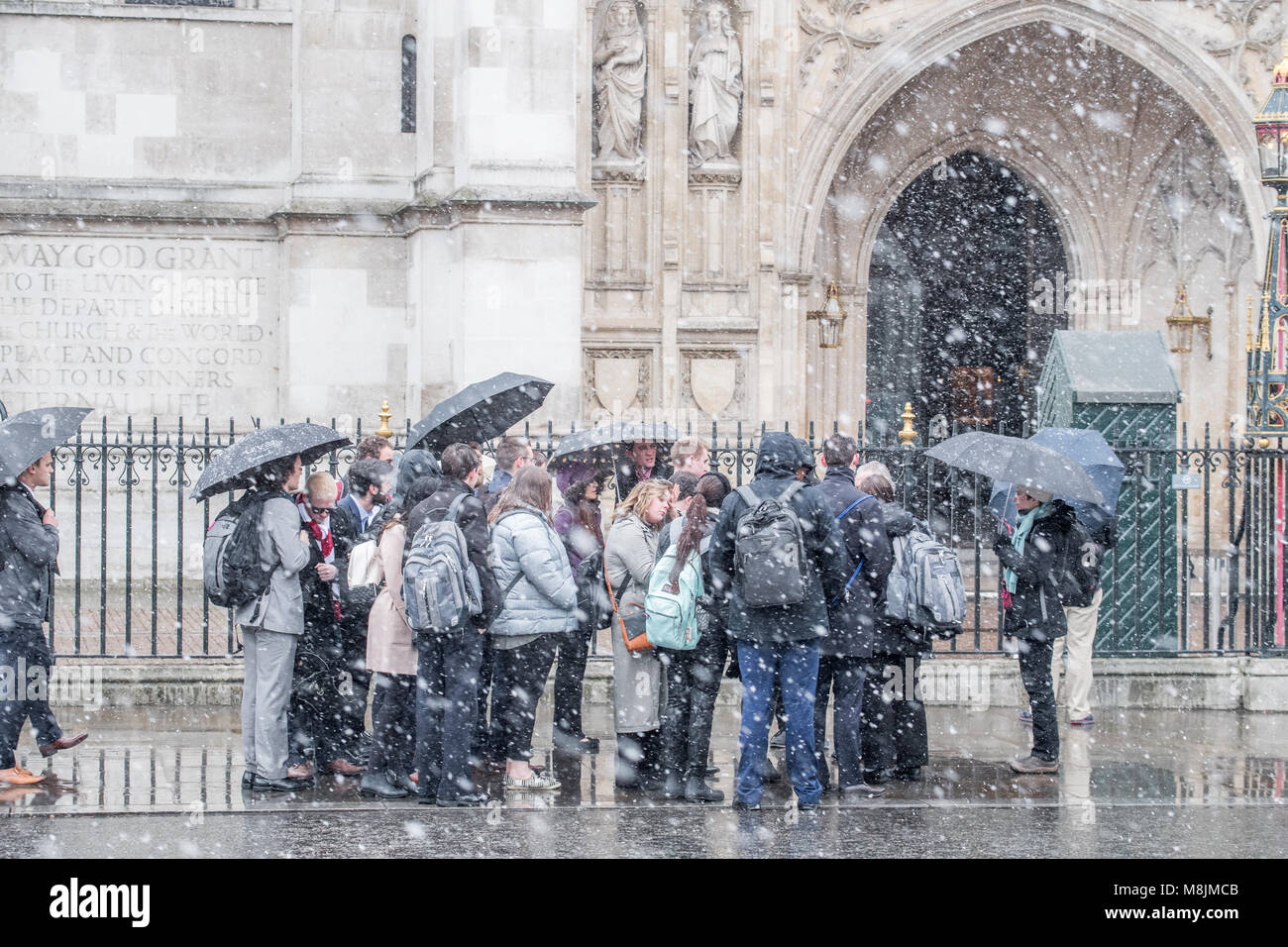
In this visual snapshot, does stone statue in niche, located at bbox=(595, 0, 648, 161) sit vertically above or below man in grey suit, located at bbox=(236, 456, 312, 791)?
above

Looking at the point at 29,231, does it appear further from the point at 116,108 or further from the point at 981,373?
the point at 981,373

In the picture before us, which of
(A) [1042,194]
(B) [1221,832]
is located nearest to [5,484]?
(B) [1221,832]

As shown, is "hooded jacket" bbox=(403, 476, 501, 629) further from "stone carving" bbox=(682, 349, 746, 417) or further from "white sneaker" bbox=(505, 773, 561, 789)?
"stone carving" bbox=(682, 349, 746, 417)

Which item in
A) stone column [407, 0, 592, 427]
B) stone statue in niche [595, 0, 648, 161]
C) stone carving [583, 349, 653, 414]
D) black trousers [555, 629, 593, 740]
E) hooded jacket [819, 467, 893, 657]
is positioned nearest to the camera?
hooded jacket [819, 467, 893, 657]

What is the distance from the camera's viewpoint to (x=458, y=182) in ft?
50.2

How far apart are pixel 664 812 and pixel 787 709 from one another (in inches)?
29.0

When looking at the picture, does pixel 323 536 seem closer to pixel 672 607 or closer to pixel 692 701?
pixel 672 607

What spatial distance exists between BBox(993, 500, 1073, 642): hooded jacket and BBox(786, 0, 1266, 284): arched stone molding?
9.98 metres

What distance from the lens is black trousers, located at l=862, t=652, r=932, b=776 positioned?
8.75 metres

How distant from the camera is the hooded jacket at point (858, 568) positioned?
8.27 metres

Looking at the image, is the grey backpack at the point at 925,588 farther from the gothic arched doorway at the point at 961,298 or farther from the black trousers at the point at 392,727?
the gothic arched doorway at the point at 961,298

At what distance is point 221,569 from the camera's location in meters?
8.13

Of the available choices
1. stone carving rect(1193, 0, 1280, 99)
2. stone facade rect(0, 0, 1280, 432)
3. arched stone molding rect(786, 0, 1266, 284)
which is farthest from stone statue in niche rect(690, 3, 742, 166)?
stone carving rect(1193, 0, 1280, 99)

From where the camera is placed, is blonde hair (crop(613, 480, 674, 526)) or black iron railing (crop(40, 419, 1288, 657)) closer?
blonde hair (crop(613, 480, 674, 526))
